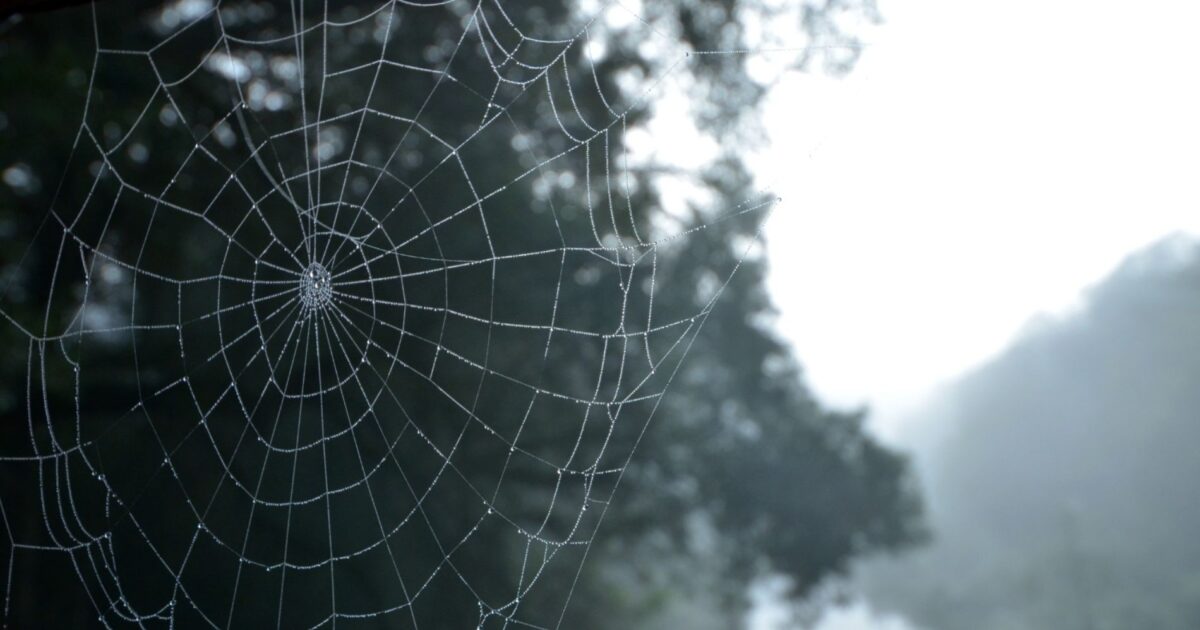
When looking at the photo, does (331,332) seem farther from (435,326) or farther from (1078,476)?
(1078,476)

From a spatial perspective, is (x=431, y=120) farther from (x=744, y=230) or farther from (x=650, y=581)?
(x=650, y=581)

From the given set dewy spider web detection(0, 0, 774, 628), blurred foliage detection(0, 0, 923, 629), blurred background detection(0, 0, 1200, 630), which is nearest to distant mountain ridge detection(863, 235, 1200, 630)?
blurred background detection(0, 0, 1200, 630)

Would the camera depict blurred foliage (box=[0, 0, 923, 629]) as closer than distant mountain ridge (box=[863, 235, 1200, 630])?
Yes

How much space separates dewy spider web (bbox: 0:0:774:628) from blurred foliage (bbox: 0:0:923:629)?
0.02 meters

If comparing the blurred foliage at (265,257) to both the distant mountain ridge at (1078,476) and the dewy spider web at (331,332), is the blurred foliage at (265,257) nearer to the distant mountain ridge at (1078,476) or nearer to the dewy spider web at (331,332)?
the dewy spider web at (331,332)

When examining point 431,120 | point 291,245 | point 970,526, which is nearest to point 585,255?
point 431,120

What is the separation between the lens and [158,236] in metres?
4.93

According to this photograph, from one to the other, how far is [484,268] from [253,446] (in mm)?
1661

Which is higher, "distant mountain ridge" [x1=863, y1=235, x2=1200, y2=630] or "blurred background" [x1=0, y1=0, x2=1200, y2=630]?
"distant mountain ridge" [x1=863, y1=235, x2=1200, y2=630]

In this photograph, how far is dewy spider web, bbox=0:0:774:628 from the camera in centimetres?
420

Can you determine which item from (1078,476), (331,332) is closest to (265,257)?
(331,332)

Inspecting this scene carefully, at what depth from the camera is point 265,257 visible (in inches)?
172

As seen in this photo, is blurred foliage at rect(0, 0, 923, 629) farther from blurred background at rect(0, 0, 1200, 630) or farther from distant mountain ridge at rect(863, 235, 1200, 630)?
distant mountain ridge at rect(863, 235, 1200, 630)

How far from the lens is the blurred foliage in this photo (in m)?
4.29
